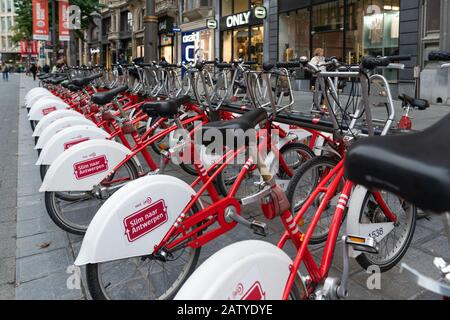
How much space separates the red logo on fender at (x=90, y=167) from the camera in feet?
11.5

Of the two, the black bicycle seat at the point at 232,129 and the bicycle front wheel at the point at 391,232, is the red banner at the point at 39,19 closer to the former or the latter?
the black bicycle seat at the point at 232,129

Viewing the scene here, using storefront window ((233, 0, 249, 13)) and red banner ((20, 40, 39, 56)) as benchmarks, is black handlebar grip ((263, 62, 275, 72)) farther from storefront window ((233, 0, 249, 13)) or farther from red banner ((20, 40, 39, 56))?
red banner ((20, 40, 39, 56))

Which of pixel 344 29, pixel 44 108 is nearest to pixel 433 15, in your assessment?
pixel 344 29

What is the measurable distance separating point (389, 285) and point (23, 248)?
280 centimetres

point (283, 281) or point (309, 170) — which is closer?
point (283, 281)

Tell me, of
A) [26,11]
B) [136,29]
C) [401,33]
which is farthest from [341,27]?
[136,29]

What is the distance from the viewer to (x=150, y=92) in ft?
23.8

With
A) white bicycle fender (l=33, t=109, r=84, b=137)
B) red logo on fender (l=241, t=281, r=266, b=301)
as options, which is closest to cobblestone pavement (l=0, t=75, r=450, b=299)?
white bicycle fender (l=33, t=109, r=84, b=137)

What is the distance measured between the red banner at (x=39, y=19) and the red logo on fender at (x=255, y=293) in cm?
2190

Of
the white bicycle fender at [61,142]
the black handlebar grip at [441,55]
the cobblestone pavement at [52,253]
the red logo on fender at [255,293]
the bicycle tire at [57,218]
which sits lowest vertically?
the cobblestone pavement at [52,253]

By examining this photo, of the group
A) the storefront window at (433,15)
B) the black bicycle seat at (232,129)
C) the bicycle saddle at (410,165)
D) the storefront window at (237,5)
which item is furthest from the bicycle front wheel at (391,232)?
the storefront window at (237,5)

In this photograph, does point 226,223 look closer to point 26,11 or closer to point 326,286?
point 326,286

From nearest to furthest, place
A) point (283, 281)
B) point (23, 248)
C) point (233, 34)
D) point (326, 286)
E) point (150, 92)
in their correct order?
1. point (283, 281)
2. point (326, 286)
3. point (23, 248)
4. point (150, 92)
5. point (233, 34)

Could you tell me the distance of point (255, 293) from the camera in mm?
1632
